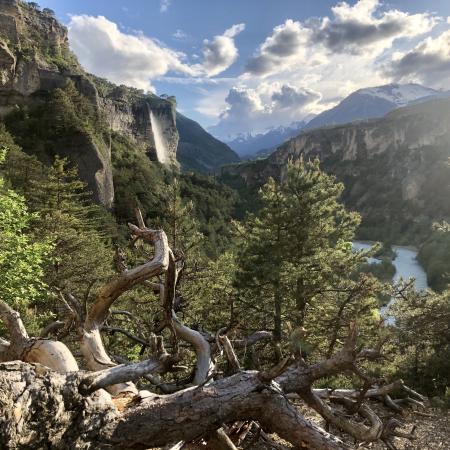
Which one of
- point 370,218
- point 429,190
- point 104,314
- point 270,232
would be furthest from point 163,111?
point 104,314

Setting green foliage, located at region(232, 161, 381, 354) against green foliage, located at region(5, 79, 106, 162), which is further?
green foliage, located at region(5, 79, 106, 162)

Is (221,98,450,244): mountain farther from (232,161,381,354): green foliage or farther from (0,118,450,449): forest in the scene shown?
(0,118,450,449): forest

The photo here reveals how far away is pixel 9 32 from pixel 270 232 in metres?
68.6

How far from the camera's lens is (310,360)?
49.5 feet

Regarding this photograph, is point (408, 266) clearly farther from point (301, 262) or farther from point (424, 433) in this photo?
point (424, 433)

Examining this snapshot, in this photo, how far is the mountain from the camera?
116 meters

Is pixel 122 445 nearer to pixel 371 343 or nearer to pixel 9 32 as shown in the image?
pixel 371 343

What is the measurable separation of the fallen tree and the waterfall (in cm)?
12713

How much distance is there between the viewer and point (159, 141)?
138 m

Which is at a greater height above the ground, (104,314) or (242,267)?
(104,314)

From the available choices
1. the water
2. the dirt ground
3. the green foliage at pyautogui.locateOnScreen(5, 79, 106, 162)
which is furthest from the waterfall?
the dirt ground

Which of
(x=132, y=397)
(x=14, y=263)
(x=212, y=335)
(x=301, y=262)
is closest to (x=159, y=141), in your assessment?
(x=301, y=262)

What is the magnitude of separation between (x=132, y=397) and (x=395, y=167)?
163313 mm

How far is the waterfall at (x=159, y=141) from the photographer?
5167 inches
